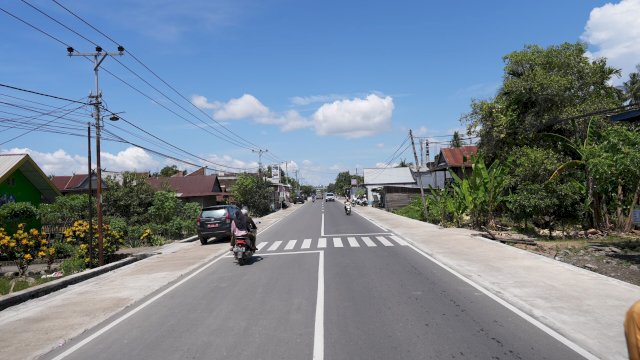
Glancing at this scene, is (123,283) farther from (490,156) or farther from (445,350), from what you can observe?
(490,156)

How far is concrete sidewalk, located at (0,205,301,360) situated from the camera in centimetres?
732

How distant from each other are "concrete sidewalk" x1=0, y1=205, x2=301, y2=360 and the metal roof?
77.5m

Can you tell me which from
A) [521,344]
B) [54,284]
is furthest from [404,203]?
[521,344]

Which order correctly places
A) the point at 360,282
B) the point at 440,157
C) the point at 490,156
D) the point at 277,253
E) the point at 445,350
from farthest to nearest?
the point at 440,157 → the point at 490,156 → the point at 277,253 → the point at 360,282 → the point at 445,350

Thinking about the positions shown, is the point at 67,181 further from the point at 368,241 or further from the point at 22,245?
the point at 368,241

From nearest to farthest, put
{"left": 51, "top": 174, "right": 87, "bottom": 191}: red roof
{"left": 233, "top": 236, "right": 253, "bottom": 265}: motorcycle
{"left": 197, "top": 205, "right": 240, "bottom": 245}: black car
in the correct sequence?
1. {"left": 233, "top": 236, "right": 253, "bottom": 265}: motorcycle
2. {"left": 197, "top": 205, "right": 240, "bottom": 245}: black car
3. {"left": 51, "top": 174, "right": 87, "bottom": 191}: red roof

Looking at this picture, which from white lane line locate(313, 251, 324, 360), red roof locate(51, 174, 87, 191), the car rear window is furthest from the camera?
red roof locate(51, 174, 87, 191)

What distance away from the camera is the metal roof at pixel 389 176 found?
92062mm

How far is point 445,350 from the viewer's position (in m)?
5.92

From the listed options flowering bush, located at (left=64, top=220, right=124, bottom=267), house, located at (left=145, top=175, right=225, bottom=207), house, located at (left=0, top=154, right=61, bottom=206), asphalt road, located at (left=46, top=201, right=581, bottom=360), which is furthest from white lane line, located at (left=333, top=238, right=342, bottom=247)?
house, located at (left=145, top=175, right=225, bottom=207)

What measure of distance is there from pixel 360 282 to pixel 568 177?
59.1ft

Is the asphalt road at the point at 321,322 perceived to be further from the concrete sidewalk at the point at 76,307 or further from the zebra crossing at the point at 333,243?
the zebra crossing at the point at 333,243

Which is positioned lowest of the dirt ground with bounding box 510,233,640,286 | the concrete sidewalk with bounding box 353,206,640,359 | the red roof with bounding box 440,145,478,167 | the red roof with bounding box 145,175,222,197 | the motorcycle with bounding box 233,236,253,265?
the dirt ground with bounding box 510,233,640,286

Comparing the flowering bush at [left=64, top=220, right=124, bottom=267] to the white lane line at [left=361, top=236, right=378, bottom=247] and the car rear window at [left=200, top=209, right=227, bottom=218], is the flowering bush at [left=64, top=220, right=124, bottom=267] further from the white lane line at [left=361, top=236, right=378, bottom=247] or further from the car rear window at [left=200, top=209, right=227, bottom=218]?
the white lane line at [left=361, top=236, right=378, bottom=247]
